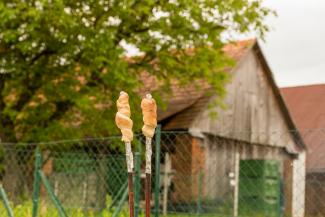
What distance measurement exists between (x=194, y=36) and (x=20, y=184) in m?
5.34

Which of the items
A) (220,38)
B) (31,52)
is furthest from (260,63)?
(31,52)

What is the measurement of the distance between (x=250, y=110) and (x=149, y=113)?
1846 centimetres

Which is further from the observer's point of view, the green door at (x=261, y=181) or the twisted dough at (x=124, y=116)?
the green door at (x=261, y=181)

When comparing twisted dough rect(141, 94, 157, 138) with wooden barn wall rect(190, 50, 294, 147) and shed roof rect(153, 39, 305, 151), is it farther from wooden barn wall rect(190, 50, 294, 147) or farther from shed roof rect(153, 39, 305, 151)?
wooden barn wall rect(190, 50, 294, 147)

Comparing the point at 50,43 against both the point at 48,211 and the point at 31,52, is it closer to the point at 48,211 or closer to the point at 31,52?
the point at 31,52

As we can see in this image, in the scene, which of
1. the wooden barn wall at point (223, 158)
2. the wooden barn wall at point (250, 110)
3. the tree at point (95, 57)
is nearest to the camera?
the tree at point (95, 57)

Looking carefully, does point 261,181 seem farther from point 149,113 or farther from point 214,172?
point 149,113

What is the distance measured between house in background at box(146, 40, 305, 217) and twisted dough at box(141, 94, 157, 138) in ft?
42.5

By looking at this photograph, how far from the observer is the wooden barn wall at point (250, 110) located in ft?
69.3

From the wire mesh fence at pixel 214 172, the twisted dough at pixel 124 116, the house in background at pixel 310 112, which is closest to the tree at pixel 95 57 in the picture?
the wire mesh fence at pixel 214 172

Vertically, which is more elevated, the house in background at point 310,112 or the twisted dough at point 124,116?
the house in background at point 310,112

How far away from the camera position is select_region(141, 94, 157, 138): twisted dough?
3896 mm

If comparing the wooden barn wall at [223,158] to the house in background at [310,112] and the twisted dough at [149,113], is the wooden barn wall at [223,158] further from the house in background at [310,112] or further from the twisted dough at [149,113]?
the twisted dough at [149,113]

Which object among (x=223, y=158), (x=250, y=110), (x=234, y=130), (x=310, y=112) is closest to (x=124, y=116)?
(x=223, y=158)
